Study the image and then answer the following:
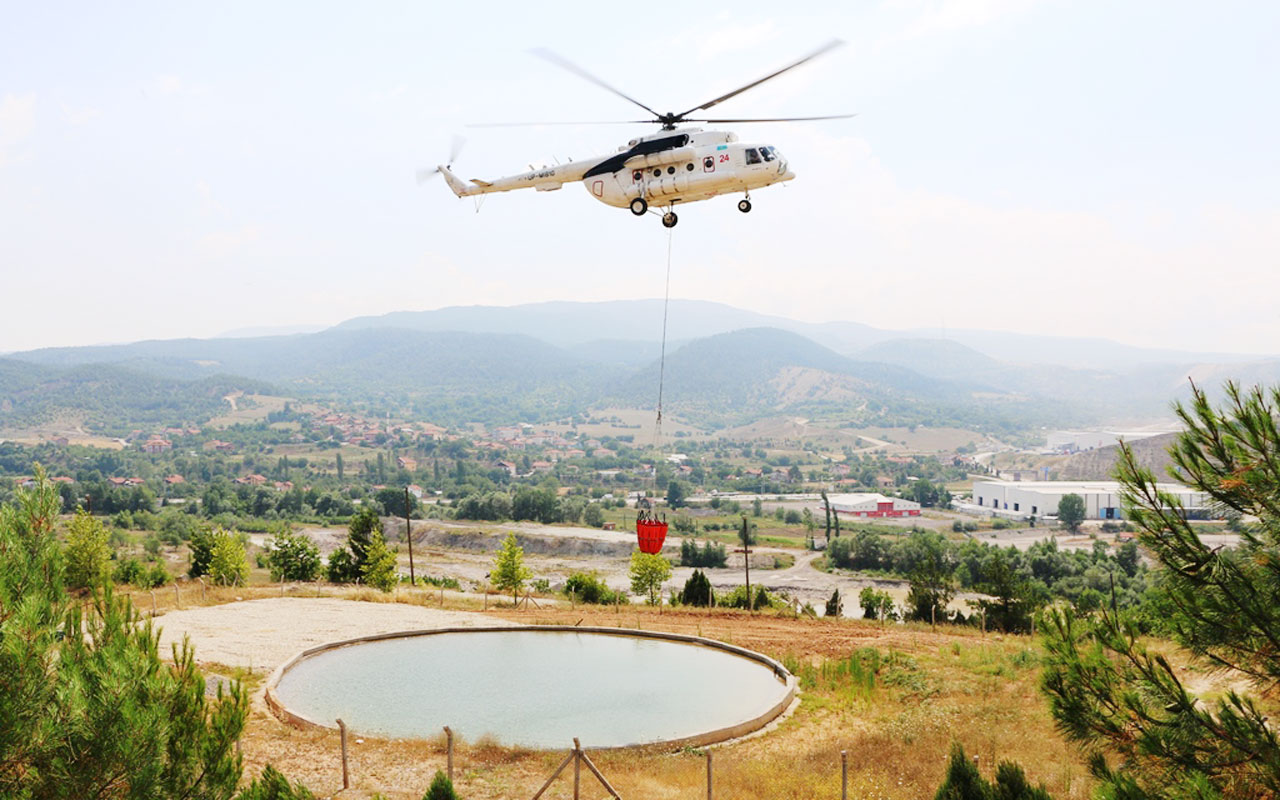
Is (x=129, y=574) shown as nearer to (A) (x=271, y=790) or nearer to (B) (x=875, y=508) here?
(A) (x=271, y=790)

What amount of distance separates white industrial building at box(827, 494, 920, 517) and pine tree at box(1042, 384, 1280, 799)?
111 meters

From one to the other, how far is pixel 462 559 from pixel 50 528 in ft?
230

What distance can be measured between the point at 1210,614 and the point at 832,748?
9485mm

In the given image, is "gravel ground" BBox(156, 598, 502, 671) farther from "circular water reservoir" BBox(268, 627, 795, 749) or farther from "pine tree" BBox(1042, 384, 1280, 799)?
"pine tree" BBox(1042, 384, 1280, 799)

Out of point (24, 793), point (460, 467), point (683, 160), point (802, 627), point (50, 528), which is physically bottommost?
point (460, 467)

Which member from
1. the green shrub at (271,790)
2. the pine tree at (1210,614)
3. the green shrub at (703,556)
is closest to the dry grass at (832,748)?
the pine tree at (1210,614)

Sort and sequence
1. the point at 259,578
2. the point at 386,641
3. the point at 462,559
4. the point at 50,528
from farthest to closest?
the point at 462,559
the point at 259,578
the point at 386,641
the point at 50,528

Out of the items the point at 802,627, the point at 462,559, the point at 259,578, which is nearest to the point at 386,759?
the point at 802,627

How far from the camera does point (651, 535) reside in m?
17.0

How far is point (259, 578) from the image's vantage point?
51938mm

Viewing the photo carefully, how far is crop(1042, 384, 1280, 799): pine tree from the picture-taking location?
257 inches

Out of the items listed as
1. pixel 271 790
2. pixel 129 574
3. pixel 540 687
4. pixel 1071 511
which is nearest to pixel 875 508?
pixel 1071 511

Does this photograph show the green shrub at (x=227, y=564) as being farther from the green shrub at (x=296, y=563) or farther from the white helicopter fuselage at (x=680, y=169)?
the white helicopter fuselage at (x=680, y=169)

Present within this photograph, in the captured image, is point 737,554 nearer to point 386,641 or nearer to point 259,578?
point 259,578
